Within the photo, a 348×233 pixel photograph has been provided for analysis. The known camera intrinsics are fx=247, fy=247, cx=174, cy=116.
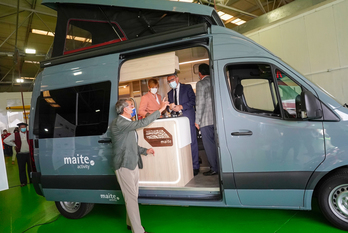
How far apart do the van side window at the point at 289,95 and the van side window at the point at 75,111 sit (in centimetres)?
208

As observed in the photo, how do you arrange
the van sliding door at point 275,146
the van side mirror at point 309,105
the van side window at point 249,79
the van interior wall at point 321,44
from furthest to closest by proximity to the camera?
1. the van interior wall at point 321,44
2. the van side window at point 249,79
3. the van sliding door at point 275,146
4. the van side mirror at point 309,105

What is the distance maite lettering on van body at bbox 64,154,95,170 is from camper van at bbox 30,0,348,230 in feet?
0.05

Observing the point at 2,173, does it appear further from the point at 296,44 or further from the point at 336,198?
the point at 296,44

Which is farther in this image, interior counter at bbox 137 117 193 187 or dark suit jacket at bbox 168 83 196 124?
dark suit jacket at bbox 168 83 196 124

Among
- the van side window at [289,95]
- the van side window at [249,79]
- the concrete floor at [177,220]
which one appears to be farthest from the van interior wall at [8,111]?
the van side window at [289,95]

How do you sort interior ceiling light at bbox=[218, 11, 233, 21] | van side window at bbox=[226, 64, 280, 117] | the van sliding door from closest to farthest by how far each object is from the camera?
the van sliding door → van side window at bbox=[226, 64, 280, 117] → interior ceiling light at bbox=[218, 11, 233, 21]

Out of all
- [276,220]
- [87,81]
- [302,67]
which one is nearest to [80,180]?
A: [87,81]

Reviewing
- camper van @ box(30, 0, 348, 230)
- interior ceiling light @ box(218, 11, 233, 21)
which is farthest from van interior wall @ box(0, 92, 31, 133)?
camper van @ box(30, 0, 348, 230)

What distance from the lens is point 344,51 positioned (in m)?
5.63

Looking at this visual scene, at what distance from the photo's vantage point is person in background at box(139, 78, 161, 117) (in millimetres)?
4125

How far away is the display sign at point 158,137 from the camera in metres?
3.18

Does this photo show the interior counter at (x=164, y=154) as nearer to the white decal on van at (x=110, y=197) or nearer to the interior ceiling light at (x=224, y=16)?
the white decal on van at (x=110, y=197)

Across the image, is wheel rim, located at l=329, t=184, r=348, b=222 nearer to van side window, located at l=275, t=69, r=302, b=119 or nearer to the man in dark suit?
van side window, located at l=275, t=69, r=302, b=119

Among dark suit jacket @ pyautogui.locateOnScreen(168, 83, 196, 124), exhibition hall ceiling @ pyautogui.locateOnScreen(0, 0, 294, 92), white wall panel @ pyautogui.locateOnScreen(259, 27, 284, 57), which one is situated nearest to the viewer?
dark suit jacket @ pyautogui.locateOnScreen(168, 83, 196, 124)
